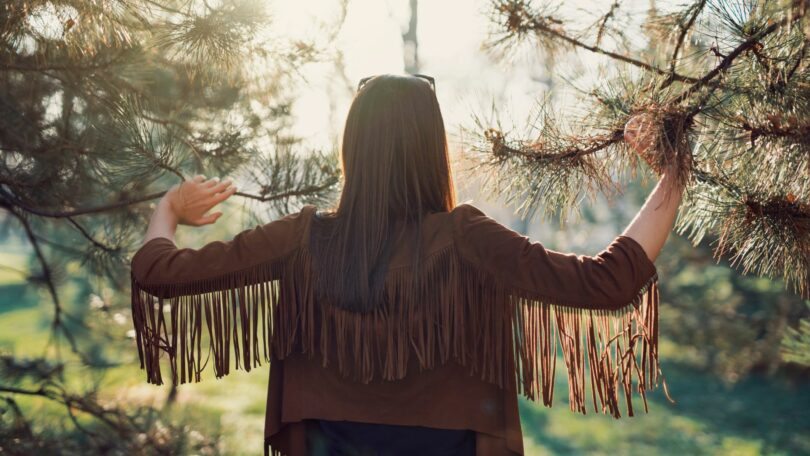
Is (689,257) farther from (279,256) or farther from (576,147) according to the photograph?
(279,256)

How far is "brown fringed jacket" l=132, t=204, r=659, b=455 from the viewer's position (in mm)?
937

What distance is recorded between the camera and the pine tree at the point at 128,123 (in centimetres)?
143

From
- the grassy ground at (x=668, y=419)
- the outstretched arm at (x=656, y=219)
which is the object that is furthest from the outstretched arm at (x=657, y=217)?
the grassy ground at (x=668, y=419)

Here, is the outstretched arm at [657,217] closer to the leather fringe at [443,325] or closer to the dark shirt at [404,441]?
the leather fringe at [443,325]

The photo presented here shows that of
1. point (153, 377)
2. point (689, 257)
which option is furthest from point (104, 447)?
point (689, 257)

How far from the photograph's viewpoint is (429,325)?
3.18ft

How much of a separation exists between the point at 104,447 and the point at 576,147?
5.03ft

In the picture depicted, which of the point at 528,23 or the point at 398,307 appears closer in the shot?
the point at 398,307

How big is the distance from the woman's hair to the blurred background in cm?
20

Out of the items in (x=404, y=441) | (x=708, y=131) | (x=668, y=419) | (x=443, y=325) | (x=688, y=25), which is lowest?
(x=668, y=419)

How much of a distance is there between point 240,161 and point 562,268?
3.63 ft

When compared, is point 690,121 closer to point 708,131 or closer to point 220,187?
point 708,131

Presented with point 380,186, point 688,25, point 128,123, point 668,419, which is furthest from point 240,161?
point 668,419

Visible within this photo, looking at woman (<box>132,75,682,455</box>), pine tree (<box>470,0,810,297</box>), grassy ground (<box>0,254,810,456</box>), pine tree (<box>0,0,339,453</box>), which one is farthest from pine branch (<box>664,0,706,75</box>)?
grassy ground (<box>0,254,810,456</box>)
